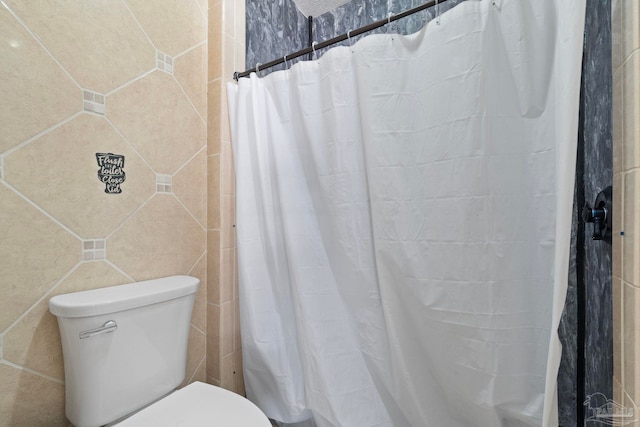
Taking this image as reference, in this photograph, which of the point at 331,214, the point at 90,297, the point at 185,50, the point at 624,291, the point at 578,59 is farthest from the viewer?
the point at 185,50

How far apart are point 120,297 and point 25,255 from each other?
0.89 ft

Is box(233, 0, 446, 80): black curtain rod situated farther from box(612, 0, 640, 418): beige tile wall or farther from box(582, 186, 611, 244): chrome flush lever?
box(582, 186, 611, 244): chrome flush lever

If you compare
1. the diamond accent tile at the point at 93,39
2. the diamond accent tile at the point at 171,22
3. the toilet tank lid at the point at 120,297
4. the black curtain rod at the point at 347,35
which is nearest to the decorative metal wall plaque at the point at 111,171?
the diamond accent tile at the point at 93,39

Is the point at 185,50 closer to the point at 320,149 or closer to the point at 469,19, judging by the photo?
the point at 320,149

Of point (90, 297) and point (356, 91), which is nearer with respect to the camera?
point (90, 297)

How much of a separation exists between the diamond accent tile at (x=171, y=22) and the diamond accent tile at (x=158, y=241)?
0.61 m

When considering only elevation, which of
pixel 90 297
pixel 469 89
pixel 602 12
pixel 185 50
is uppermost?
pixel 185 50

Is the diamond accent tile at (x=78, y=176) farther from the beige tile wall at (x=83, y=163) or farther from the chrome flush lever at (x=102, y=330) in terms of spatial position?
the chrome flush lever at (x=102, y=330)

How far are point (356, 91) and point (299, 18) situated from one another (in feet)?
3.78

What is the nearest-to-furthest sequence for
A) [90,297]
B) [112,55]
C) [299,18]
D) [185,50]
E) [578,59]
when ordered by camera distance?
1. [578,59]
2. [90,297]
3. [112,55]
4. [185,50]
5. [299,18]

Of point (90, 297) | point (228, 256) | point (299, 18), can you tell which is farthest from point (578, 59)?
point (299, 18)

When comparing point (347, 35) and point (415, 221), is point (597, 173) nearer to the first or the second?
point (415, 221)

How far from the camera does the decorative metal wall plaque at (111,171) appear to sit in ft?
3.05

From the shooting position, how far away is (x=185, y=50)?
46.1 inches
